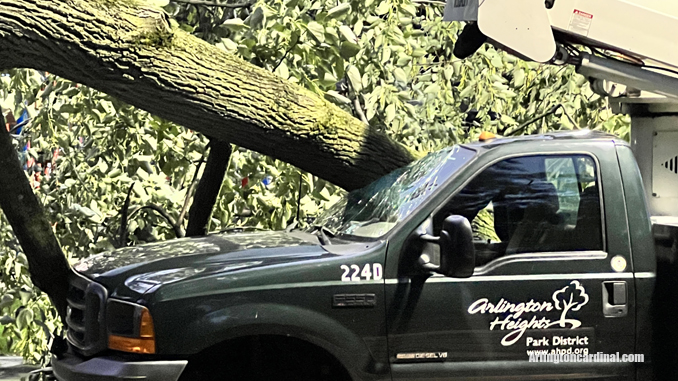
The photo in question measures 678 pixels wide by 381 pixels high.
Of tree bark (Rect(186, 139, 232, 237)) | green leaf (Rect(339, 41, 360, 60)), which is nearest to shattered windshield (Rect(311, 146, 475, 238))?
green leaf (Rect(339, 41, 360, 60))

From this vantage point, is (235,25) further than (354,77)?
No

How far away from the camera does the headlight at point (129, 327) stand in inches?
165

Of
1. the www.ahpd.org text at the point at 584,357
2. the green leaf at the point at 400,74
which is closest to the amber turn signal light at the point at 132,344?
the www.ahpd.org text at the point at 584,357

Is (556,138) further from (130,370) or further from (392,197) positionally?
(130,370)

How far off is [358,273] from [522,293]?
2.53ft

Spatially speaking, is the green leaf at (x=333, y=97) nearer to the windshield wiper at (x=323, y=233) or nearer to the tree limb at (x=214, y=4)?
the tree limb at (x=214, y=4)

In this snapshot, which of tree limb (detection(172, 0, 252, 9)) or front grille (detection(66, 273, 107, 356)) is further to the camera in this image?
tree limb (detection(172, 0, 252, 9))

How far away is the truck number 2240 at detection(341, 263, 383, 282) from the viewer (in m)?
4.32

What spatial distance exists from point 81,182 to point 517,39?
4.22 m

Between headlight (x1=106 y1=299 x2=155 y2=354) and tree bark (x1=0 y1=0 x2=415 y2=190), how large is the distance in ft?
5.27

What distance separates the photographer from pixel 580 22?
500 centimetres

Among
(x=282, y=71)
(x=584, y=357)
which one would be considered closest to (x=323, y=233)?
(x=584, y=357)

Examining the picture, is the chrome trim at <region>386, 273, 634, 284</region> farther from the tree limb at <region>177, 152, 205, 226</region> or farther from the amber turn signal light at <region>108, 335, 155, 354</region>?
the tree limb at <region>177, 152, 205, 226</region>

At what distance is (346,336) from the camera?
4277 millimetres
